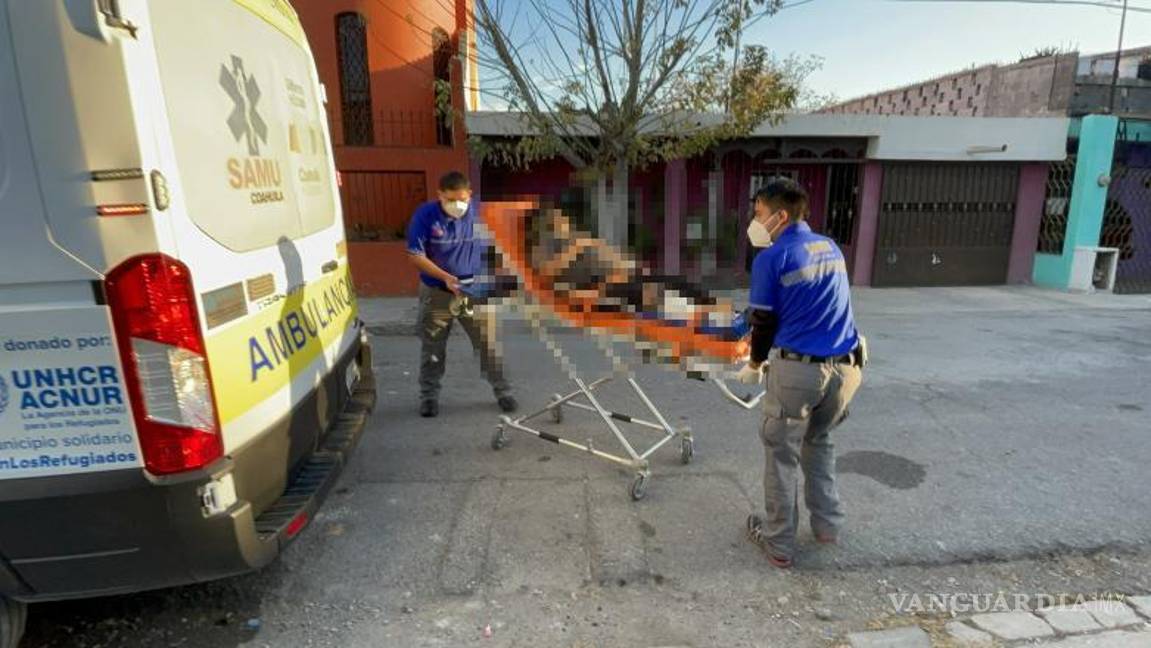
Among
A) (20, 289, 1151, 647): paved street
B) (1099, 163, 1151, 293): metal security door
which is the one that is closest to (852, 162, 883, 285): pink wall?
(1099, 163, 1151, 293): metal security door

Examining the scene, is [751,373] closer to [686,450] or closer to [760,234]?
[760,234]

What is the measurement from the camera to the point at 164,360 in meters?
1.82

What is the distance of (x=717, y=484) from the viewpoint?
11.5 ft

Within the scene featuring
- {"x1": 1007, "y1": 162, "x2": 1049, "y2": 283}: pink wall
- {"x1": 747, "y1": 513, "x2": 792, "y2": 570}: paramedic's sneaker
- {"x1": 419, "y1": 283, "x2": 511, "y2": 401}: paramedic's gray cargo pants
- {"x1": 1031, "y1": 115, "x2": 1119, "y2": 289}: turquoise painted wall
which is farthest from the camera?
{"x1": 1007, "y1": 162, "x2": 1049, "y2": 283}: pink wall

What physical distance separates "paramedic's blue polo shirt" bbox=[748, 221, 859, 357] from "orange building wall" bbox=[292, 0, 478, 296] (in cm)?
674

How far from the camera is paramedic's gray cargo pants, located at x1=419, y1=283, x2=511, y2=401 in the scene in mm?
4332

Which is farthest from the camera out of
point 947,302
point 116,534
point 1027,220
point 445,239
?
point 1027,220

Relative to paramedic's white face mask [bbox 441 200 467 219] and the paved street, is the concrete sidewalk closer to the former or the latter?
the paved street

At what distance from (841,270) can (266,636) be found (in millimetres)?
2783

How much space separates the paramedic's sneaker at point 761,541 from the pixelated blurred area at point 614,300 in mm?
761

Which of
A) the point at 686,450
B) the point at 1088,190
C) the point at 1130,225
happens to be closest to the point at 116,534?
the point at 686,450

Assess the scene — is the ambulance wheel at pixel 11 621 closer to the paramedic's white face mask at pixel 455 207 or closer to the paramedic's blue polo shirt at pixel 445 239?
the paramedic's blue polo shirt at pixel 445 239

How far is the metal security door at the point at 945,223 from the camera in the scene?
10102 mm

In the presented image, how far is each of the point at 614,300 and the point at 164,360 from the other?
1.80 m
